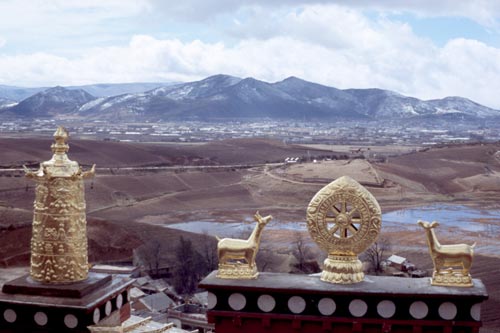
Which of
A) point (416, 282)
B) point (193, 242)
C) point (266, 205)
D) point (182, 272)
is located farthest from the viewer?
point (266, 205)

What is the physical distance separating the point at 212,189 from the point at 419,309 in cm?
7397

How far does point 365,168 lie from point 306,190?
16463 mm

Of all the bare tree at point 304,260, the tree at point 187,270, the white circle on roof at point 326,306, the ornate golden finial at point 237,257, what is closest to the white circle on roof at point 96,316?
the ornate golden finial at point 237,257

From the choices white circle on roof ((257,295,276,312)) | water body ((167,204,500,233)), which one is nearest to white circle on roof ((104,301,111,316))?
white circle on roof ((257,295,276,312))

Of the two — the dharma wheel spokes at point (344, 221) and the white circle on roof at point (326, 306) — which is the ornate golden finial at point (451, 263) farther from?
the white circle on roof at point (326, 306)

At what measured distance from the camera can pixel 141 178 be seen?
3337 inches

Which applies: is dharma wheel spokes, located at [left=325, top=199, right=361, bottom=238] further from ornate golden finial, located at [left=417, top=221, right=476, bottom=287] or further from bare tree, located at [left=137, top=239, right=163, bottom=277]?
bare tree, located at [left=137, top=239, right=163, bottom=277]

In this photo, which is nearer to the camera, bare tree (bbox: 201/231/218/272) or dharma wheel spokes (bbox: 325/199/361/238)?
dharma wheel spokes (bbox: 325/199/361/238)

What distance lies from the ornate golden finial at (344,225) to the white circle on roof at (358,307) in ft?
1.17

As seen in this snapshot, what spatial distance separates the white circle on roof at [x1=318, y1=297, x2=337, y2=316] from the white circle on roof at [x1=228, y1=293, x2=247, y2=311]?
0.99 m

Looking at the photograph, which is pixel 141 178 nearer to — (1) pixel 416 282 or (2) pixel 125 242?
(2) pixel 125 242

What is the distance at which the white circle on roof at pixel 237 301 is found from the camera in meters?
8.30

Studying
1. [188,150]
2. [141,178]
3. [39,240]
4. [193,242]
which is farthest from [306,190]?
[39,240]

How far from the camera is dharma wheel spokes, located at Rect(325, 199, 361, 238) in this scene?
8.32 meters
